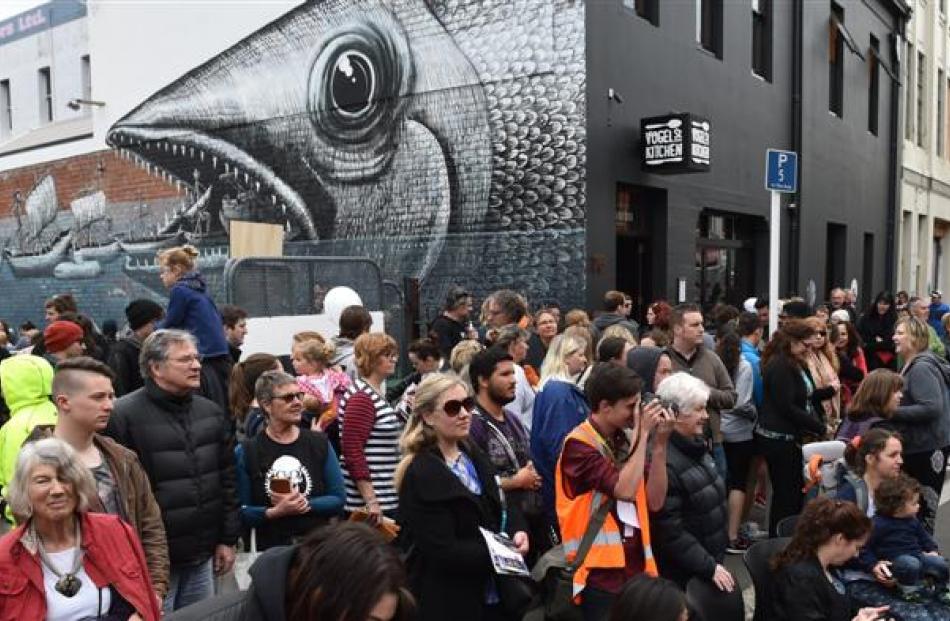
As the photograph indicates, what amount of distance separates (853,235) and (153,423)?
20.4 m

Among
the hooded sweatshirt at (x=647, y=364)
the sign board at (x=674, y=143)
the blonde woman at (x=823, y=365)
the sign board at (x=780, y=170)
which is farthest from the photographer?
the sign board at (x=674, y=143)

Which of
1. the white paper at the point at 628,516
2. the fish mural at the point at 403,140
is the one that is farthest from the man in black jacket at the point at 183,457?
the fish mural at the point at 403,140

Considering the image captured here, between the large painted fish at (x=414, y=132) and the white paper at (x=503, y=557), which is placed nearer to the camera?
the white paper at (x=503, y=557)


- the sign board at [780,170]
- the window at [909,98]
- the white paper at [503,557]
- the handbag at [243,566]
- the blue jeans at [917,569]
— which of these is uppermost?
the window at [909,98]

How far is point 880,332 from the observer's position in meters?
12.6

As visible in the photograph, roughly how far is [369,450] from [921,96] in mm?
28378

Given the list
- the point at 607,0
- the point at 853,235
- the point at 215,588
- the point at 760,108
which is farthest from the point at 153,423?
the point at 853,235

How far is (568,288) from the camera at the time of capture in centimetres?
1116

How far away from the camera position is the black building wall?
11320mm

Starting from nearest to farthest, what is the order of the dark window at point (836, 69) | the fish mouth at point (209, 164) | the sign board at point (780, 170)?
1. the sign board at point (780, 170)
2. the fish mouth at point (209, 164)
3. the dark window at point (836, 69)

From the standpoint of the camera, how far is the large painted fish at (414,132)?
11.3 meters

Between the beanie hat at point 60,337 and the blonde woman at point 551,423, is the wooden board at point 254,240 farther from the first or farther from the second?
the blonde woman at point 551,423

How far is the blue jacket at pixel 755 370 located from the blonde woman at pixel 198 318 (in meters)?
4.26

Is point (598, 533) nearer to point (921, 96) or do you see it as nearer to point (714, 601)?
point (714, 601)
